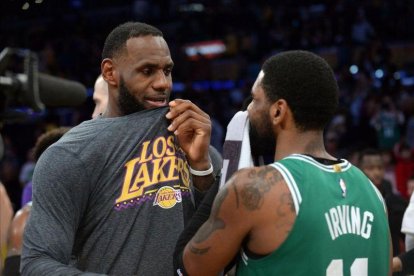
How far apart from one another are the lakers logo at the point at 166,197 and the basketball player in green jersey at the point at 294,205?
31 centimetres

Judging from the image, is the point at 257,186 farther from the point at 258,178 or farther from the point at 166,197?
the point at 166,197

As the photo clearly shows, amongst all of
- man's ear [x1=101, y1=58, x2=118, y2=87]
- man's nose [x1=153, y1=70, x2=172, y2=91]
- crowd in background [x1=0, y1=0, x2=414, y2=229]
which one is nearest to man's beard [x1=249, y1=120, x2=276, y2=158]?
man's nose [x1=153, y1=70, x2=172, y2=91]

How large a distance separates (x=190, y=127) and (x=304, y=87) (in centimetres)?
43

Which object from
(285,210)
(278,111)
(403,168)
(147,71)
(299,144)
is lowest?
(403,168)

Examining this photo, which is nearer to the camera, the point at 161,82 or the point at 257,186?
the point at 257,186

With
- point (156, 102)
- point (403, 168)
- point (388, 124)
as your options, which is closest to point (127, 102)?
point (156, 102)

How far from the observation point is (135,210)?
8.24 ft

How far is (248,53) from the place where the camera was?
13719 mm

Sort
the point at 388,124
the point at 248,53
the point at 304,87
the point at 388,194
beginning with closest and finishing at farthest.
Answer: the point at 304,87, the point at 388,194, the point at 388,124, the point at 248,53

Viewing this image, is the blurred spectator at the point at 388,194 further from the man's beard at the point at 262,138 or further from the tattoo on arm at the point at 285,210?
the tattoo on arm at the point at 285,210

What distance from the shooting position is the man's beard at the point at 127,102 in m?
2.63

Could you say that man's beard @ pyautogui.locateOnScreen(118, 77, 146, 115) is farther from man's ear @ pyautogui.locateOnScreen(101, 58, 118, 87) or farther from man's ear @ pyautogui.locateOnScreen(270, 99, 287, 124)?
man's ear @ pyautogui.locateOnScreen(270, 99, 287, 124)

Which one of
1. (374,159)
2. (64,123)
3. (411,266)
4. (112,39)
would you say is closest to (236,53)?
(64,123)

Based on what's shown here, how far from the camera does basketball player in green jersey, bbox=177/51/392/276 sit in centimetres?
217
